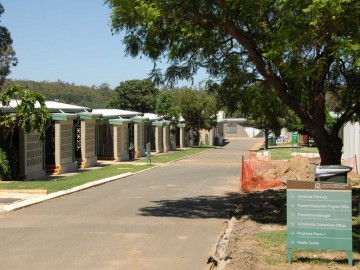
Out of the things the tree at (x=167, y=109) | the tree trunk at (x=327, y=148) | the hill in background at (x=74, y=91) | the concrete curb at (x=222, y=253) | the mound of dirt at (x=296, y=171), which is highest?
the hill in background at (x=74, y=91)

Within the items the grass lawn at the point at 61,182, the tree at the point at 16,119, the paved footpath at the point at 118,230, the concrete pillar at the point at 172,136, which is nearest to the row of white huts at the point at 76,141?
the tree at the point at 16,119

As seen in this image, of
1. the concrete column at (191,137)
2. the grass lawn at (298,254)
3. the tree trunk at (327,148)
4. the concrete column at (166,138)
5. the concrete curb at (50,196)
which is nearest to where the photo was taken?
the grass lawn at (298,254)

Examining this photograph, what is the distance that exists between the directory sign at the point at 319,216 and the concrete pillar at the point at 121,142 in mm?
30566

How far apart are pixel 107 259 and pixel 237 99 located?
27.7ft

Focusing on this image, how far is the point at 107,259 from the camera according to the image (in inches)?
359

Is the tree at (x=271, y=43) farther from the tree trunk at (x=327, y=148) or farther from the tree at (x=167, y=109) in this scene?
the tree at (x=167, y=109)

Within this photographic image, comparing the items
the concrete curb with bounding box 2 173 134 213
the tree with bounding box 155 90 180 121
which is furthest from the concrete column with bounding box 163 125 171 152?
the concrete curb with bounding box 2 173 134 213

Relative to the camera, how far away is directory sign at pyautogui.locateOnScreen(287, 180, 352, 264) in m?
8.03

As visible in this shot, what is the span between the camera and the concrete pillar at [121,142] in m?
38.5

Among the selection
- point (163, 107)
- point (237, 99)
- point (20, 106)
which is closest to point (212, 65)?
point (237, 99)

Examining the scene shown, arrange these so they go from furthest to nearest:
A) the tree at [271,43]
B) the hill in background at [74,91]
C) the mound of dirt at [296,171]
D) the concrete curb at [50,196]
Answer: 1. the hill in background at [74,91]
2. the mound of dirt at [296,171]
3. the concrete curb at [50,196]
4. the tree at [271,43]

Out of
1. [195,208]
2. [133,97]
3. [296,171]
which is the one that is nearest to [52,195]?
[195,208]

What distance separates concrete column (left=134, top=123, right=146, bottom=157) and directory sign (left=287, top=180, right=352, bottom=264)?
116ft

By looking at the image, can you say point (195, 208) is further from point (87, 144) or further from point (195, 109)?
point (195, 109)
